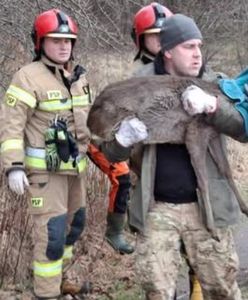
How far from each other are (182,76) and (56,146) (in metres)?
1.32

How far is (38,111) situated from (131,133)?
4.64 ft

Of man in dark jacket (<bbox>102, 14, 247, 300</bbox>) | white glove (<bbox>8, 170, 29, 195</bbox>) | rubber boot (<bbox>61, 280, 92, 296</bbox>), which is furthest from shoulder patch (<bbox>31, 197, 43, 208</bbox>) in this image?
man in dark jacket (<bbox>102, 14, 247, 300</bbox>)

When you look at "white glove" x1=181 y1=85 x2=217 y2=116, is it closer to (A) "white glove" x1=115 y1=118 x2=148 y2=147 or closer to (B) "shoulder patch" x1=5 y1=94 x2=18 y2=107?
(A) "white glove" x1=115 y1=118 x2=148 y2=147

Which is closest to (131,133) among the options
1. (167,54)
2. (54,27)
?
(167,54)

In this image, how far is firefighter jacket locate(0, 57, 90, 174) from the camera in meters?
5.66

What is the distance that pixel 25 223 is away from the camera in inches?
271

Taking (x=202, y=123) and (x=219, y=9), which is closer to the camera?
(x=202, y=123)

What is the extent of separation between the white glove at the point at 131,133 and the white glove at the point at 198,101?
28cm

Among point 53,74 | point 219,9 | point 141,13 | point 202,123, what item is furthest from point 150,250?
A: point 219,9

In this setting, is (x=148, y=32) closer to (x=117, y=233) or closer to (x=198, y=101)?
(x=117, y=233)

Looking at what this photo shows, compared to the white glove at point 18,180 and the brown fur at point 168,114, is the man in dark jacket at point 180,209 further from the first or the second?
the white glove at point 18,180

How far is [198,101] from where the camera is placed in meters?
4.59

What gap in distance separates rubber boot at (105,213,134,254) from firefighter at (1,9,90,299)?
1290 mm

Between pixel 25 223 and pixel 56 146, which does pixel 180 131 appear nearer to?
pixel 56 146
